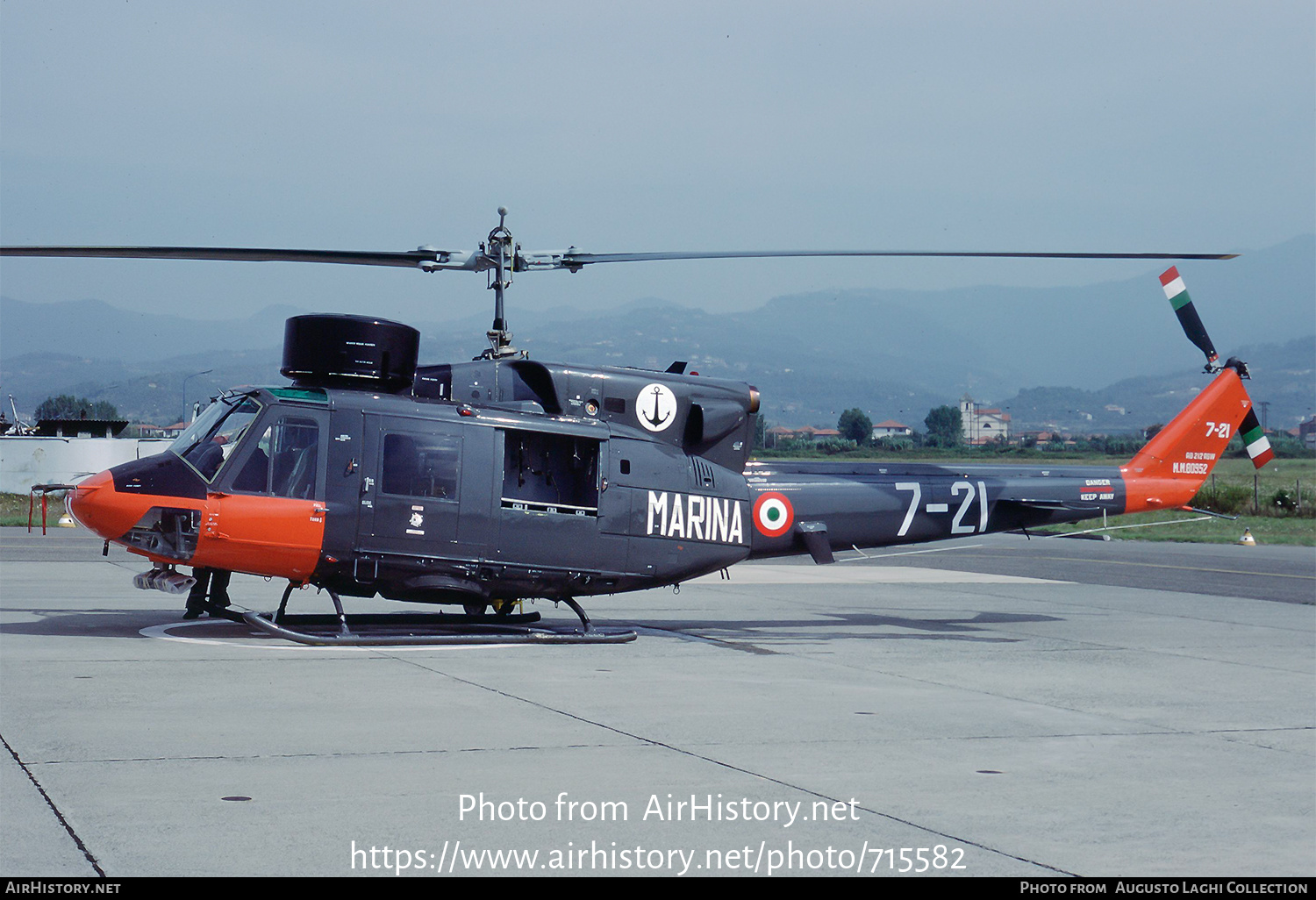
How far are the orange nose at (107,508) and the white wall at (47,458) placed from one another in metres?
45.5

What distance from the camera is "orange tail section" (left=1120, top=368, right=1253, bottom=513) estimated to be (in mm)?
16516

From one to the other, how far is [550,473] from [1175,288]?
30.7ft

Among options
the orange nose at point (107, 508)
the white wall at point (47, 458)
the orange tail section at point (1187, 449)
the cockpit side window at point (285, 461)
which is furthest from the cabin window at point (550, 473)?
the white wall at point (47, 458)

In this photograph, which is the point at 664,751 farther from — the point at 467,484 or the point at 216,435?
the point at 216,435

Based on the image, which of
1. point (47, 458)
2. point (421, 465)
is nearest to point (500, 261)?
point (421, 465)

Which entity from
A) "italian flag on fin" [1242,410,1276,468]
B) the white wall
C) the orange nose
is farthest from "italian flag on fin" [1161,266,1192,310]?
the white wall

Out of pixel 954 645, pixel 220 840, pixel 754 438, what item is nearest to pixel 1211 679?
pixel 954 645

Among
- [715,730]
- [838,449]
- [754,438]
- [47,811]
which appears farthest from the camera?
[838,449]

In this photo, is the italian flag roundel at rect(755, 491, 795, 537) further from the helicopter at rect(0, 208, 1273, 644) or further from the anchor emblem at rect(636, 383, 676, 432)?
the anchor emblem at rect(636, 383, 676, 432)

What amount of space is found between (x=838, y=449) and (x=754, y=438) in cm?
9029

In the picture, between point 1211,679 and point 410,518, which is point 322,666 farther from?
point 1211,679

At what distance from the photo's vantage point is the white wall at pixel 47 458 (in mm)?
54312

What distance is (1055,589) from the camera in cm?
2064

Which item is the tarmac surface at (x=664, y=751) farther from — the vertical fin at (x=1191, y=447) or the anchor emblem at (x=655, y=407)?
the anchor emblem at (x=655, y=407)
